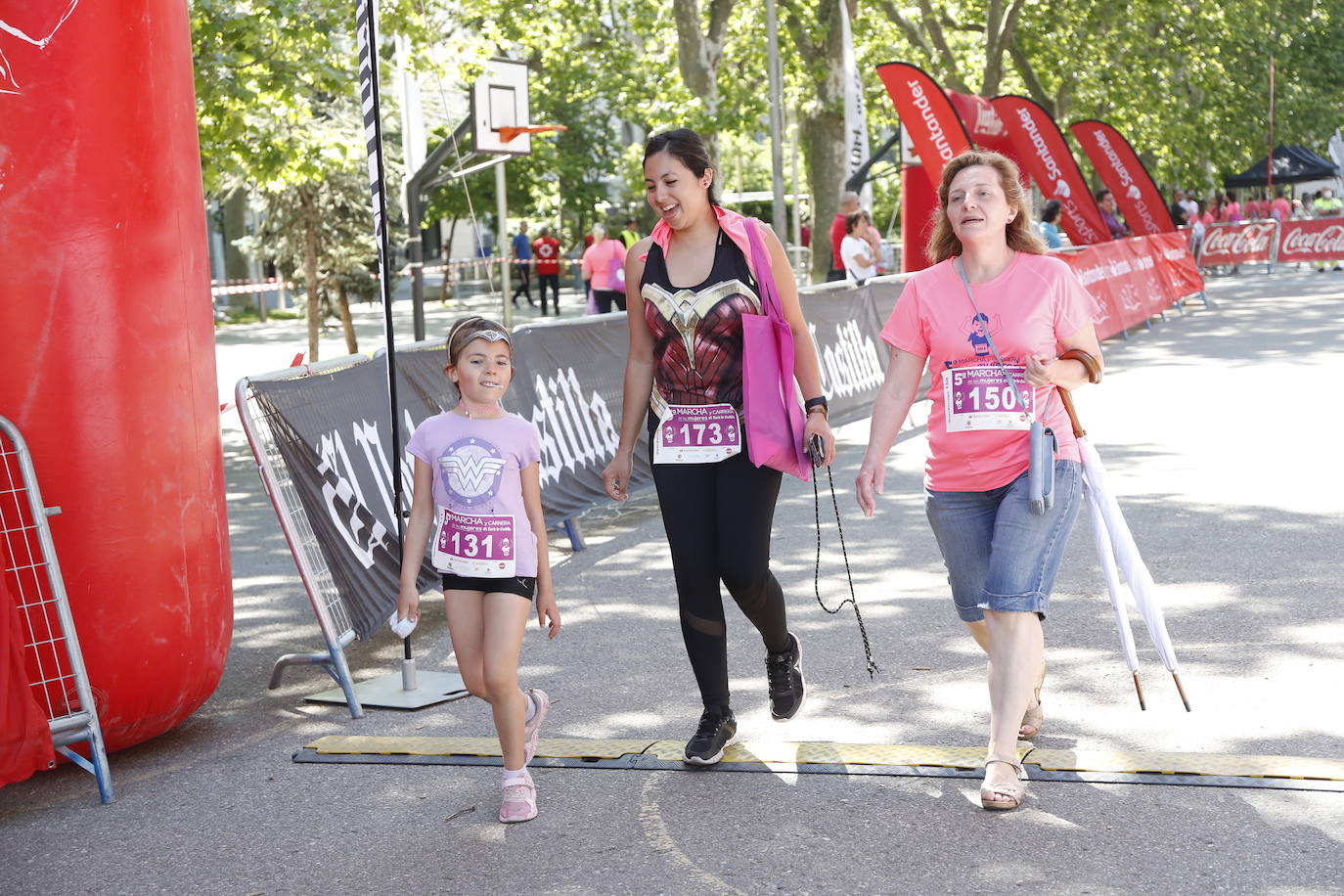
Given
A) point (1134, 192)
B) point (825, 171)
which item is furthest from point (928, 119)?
point (825, 171)

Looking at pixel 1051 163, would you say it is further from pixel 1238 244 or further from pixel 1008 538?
pixel 1008 538

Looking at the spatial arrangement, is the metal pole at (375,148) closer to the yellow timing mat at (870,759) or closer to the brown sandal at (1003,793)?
the yellow timing mat at (870,759)

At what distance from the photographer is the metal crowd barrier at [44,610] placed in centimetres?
504

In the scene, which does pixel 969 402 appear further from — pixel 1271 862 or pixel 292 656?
pixel 292 656

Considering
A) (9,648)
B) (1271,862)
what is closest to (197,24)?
(9,648)

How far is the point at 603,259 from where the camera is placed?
23656 millimetres

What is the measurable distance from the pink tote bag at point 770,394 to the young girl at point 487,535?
661 mm

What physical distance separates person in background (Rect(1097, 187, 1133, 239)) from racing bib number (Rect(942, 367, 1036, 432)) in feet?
68.4

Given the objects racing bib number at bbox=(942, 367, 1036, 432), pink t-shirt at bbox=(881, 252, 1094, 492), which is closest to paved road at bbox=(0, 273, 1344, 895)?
pink t-shirt at bbox=(881, 252, 1094, 492)

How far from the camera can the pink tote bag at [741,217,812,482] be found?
4.80 m

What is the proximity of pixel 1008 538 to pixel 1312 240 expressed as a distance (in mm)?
31732

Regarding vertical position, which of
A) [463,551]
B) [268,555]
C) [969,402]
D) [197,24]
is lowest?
[268,555]

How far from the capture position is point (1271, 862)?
4.01m

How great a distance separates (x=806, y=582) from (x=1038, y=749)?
9.36ft
